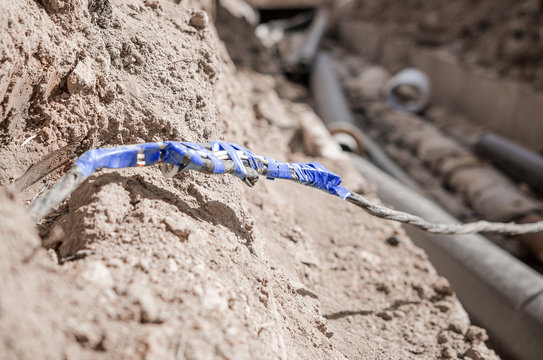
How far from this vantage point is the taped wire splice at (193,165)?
1.25 m

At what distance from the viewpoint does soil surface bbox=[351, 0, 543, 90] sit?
19.4 feet

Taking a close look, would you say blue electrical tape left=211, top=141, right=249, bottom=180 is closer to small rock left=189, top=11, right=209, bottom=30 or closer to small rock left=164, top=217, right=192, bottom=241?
small rock left=164, top=217, right=192, bottom=241

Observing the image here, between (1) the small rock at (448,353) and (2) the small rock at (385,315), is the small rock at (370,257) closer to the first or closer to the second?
(2) the small rock at (385,315)

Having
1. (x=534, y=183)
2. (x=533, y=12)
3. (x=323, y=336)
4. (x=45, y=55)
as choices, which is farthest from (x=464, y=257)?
(x=533, y=12)

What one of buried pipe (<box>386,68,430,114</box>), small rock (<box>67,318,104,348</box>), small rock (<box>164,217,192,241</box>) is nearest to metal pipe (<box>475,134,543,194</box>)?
buried pipe (<box>386,68,430,114</box>)

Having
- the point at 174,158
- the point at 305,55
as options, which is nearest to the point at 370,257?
the point at 174,158

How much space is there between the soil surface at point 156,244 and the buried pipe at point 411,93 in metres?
5.06

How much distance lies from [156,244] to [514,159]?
4.75 metres

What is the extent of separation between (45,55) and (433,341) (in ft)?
7.41

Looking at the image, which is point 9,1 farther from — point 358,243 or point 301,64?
point 301,64

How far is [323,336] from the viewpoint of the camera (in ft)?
5.26

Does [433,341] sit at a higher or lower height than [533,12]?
lower

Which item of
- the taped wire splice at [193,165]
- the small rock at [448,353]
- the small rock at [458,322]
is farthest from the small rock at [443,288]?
the taped wire splice at [193,165]

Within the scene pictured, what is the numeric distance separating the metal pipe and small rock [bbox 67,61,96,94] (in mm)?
4587
